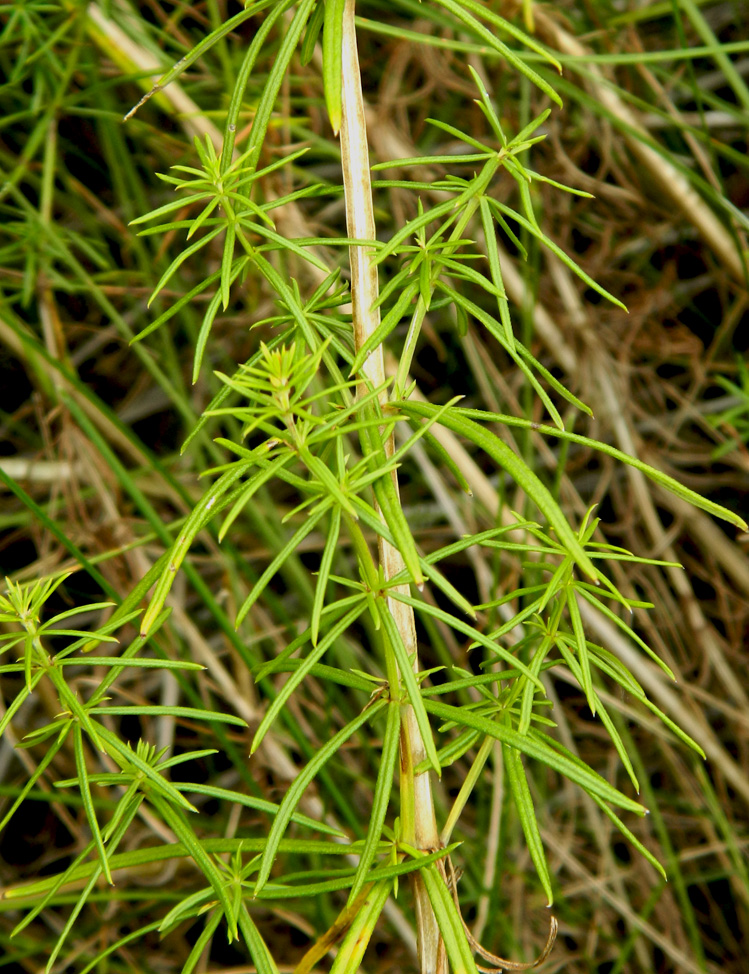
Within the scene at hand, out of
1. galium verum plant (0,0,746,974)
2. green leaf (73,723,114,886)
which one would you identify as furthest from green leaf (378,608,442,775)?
green leaf (73,723,114,886)

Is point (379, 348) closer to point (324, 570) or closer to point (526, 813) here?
point (324, 570)

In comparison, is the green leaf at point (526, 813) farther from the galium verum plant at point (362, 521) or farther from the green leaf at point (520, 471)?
the green leaf at point (520, 471)

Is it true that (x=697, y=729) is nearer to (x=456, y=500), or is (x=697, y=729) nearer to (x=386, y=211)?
(x=456, y=500)

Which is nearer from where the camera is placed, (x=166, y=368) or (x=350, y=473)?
(x=350, y=473)

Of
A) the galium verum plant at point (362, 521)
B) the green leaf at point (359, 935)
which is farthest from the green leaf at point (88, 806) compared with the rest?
the green leaf at point (359, 935)

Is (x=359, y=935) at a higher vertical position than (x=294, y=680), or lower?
lower

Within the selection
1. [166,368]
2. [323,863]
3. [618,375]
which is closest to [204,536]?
[166,368]

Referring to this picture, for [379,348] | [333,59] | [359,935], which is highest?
[333,59]

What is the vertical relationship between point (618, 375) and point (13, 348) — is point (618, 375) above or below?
below

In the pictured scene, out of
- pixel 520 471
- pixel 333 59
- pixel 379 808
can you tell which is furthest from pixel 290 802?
pixel 333 59
